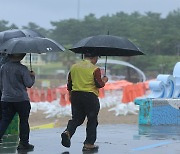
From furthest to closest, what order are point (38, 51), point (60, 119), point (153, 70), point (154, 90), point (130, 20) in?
point (130, 20)
point (153, 70)
point (60, 119)
point (154, 90)
point (38, 51)

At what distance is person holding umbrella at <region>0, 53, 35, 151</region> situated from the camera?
902 cm

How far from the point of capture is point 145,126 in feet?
46.0

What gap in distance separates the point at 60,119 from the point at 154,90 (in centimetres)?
1225

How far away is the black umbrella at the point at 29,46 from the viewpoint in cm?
890

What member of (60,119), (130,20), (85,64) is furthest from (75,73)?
(130,20)

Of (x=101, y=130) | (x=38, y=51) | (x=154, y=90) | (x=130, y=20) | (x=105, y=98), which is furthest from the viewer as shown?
(x=130, y=20)

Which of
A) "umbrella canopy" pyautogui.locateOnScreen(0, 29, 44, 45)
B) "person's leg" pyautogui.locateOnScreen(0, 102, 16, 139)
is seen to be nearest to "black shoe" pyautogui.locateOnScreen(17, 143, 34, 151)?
"person's leg" pyautogui.locateOnScreen(0, 102, 16, 139)

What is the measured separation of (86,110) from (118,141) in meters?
1.72

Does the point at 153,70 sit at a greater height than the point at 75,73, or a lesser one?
lesser

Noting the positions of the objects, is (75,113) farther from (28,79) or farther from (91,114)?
(28,79)

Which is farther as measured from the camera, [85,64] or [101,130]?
[101,130]

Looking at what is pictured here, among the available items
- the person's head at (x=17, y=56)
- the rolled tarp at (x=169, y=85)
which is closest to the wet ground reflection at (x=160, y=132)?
the rolled tarp at (x=169, y=85)

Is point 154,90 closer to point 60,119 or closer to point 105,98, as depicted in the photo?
point 60,119

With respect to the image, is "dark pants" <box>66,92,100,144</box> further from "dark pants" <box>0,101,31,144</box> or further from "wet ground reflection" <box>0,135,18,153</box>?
"wet ground reflection" <box>0,135,18,153</box>
